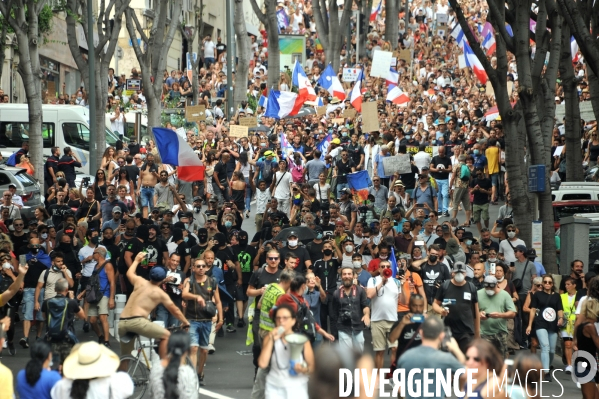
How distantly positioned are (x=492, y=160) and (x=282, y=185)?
5.64 metres

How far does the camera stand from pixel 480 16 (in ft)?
180

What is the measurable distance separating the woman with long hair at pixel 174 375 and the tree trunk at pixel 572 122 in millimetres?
17837

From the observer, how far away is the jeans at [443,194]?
27156 millimetres

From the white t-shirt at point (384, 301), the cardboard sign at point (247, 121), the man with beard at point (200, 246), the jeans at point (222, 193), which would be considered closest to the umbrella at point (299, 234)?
the man with beard at point (200, 246)

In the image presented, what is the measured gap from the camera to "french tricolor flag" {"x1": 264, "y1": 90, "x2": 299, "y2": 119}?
114 feet

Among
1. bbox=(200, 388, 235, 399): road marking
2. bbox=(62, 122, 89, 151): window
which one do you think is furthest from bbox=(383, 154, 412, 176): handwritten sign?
bbox=(200, 388, 235, 399): road marking

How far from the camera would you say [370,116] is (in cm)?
2852

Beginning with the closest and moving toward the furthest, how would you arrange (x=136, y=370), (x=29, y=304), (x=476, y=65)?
1. (x=136, y=370)
2. (x=29, y=304)
3. (x=476, y=65)

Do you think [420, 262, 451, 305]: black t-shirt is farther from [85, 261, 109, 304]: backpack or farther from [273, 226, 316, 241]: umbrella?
[85, 261, 109, 304]: backpack

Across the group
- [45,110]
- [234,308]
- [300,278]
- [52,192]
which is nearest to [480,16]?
[45,110]

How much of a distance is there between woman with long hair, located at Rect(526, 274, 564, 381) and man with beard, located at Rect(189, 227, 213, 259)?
16.6ft

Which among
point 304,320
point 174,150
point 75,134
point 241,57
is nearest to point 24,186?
point 174,150

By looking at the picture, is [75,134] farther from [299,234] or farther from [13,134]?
[299,234]

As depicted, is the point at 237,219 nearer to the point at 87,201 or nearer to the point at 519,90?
the point at 87,201
